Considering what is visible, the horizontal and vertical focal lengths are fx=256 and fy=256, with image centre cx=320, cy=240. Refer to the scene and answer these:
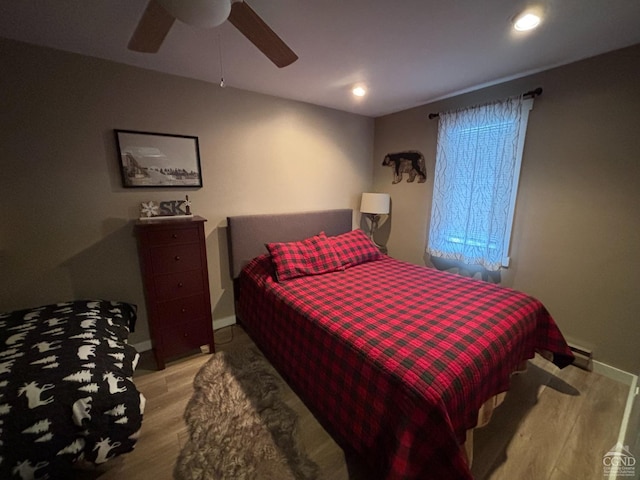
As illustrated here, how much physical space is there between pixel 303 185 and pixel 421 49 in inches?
64.0

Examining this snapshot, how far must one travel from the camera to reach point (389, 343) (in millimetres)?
1261

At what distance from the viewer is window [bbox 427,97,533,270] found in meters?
2.23

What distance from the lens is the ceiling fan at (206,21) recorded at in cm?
89

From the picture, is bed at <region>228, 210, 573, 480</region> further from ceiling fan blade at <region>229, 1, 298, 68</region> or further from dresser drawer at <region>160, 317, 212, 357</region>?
ceiling fan blade at <region>229, 1, 298, 68</region>

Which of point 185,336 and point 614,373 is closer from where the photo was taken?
point 614,373

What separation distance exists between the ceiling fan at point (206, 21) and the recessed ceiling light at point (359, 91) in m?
1.18

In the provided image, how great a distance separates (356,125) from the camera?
326 cm

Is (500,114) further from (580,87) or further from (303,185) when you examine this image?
Answer: (303,185)

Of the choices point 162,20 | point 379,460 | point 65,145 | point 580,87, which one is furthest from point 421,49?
point 65,145

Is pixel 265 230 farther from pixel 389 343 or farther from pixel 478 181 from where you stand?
pixel 478 181

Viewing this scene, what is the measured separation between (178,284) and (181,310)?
22cm

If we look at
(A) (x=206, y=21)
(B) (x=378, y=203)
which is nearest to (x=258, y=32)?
(A) (x=206, y=21)

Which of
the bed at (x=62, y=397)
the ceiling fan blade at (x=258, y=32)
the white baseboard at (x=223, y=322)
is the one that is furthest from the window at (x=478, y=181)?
the bed at (x=62, y=397)

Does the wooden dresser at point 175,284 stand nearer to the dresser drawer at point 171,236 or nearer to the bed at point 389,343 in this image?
the dresser drawer at point 171,236
